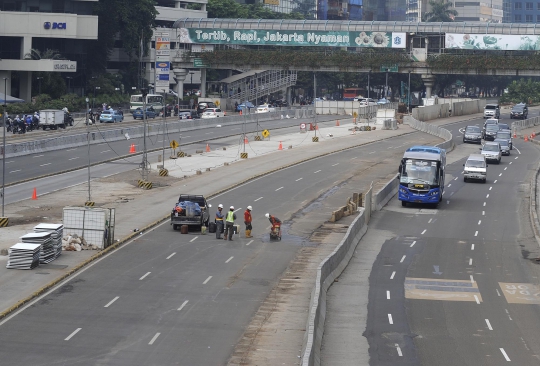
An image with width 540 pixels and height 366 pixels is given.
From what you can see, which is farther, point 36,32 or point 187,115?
point 36,32

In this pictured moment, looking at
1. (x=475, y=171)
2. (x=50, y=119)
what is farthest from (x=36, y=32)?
(x=475, y=171)

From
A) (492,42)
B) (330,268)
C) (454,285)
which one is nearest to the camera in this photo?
(330,268)

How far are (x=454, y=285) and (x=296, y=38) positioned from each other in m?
104

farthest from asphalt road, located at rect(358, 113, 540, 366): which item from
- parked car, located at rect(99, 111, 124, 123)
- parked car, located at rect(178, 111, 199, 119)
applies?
parked car, located at rect(178, 111, 199, 119)

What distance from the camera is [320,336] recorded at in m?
30.8

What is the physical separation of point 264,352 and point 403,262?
58.2 feet

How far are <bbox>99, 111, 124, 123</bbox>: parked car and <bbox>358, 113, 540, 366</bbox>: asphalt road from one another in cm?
5313

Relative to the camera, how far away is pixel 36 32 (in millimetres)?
123438

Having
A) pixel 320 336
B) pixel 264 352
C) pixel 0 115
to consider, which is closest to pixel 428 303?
pixel 320 336

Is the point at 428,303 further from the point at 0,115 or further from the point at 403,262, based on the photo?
the point at 0,115

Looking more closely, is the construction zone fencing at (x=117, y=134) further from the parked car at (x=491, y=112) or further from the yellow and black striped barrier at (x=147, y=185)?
the parked car at (x=491, y=112)

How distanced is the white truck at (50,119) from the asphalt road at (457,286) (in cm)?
4594

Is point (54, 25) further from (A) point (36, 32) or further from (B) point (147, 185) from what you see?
(B) point (147, 185)

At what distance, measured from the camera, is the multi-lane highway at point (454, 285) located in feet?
100
